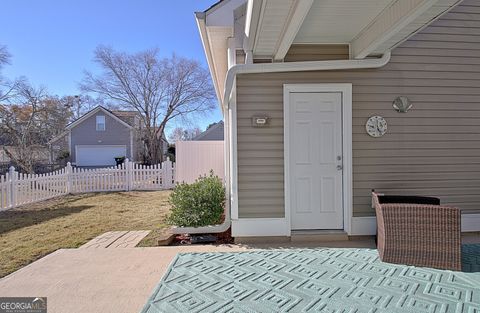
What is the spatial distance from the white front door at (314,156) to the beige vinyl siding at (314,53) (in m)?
0.53

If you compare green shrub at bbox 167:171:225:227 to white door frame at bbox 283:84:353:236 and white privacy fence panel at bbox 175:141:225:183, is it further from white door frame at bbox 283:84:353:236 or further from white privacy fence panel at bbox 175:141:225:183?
white privacy fence panel at bbox 175:141:225:183

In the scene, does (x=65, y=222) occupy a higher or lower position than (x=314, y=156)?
lower

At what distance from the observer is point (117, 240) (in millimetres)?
4527

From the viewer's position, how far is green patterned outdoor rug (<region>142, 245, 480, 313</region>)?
2355 millimetres

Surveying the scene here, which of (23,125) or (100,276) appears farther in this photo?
(23,125)

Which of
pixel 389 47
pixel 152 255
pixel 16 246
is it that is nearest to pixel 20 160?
pixel 16 246

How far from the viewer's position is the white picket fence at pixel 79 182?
7.68 meters

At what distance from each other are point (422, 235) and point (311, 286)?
1451mm

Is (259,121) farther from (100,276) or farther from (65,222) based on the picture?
(65,222)

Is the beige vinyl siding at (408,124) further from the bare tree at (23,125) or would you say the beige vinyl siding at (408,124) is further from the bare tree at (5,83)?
the bare tree at (5,83)

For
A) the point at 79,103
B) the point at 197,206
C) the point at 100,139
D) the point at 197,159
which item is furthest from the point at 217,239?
the point at 79,103

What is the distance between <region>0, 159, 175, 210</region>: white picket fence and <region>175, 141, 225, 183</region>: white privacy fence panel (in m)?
4.88

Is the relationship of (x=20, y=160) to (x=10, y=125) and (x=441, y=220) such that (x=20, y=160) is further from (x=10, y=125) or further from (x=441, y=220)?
(x=441, y=220)

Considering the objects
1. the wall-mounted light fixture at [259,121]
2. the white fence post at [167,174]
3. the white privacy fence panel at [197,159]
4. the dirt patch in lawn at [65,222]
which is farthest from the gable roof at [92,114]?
the wall-mounted light fixture at [259,121]
